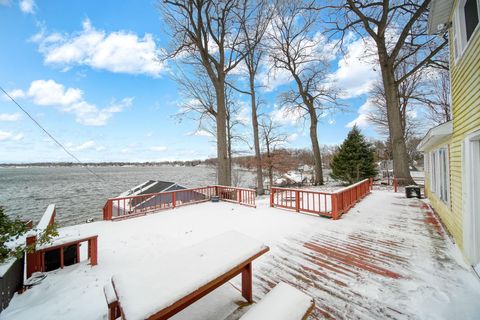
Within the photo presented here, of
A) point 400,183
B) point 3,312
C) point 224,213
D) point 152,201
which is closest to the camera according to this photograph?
point 3,312

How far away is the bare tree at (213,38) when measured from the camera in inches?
342

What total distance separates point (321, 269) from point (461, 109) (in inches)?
142

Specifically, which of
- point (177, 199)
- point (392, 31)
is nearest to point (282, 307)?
point (177, 199)

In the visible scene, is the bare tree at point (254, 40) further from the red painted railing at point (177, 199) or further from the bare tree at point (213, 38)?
the red painted railing at point (177, 199)

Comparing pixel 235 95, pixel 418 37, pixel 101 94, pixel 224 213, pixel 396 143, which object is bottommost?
pixel 224 213

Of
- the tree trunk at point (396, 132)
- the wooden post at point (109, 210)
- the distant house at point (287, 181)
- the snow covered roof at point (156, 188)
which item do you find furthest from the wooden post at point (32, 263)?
the distant house at point (287, 181)

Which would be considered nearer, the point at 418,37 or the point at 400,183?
the point at 418,37

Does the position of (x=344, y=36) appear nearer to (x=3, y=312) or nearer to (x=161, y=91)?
(x=161, y=91)

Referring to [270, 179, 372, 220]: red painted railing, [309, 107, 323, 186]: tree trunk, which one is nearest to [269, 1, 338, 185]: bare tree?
[309, 107, 323, 186]: tree trunk

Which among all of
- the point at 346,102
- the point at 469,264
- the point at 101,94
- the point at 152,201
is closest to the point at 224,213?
the point at 152,201

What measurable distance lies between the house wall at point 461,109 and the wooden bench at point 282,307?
10.4ft

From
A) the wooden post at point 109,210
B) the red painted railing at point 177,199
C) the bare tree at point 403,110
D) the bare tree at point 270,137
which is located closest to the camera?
the wooden post at point 109,210

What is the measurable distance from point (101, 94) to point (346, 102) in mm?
16301

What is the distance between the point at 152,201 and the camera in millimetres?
7406
